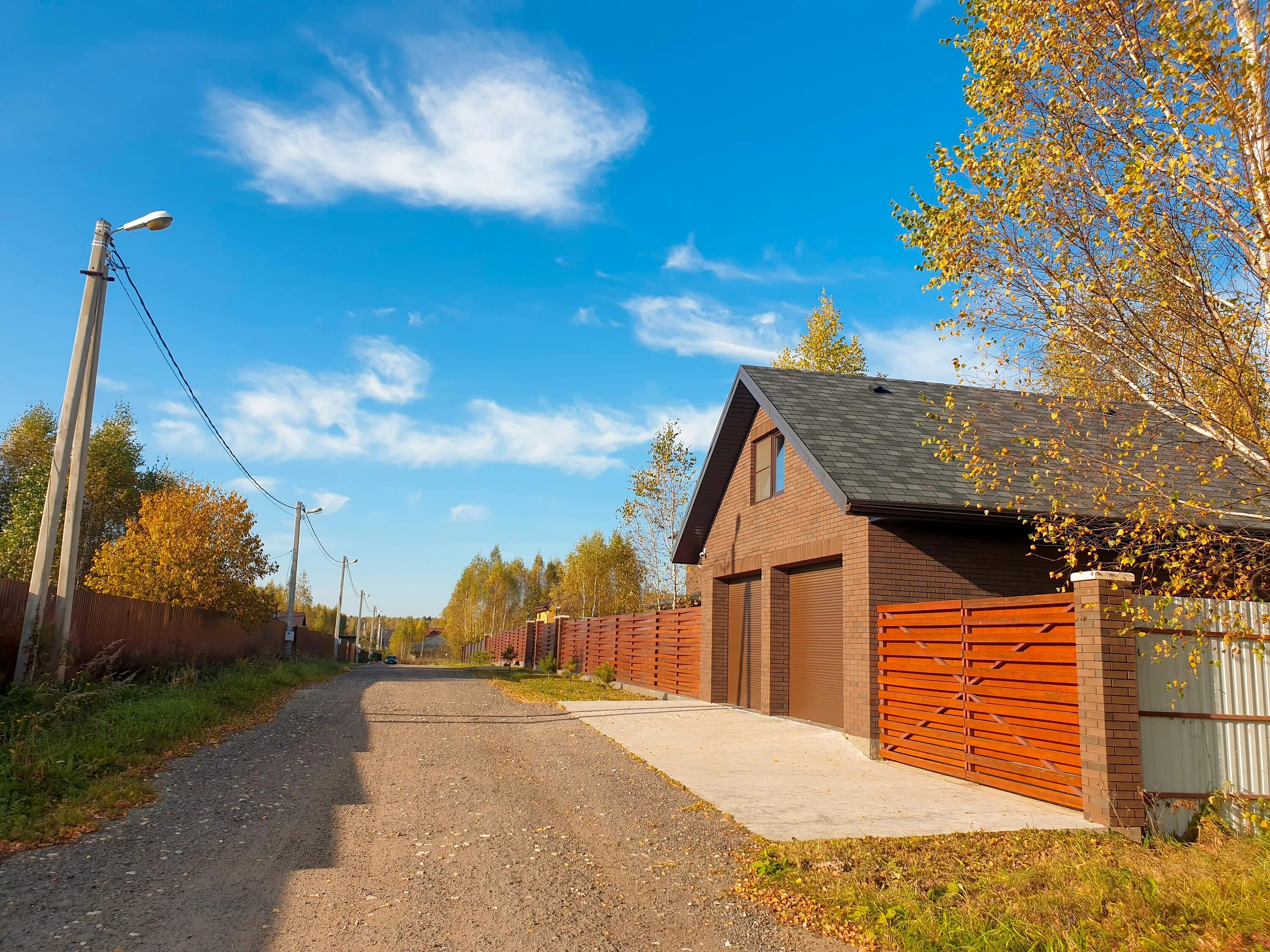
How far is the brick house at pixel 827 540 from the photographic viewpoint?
1145 cm

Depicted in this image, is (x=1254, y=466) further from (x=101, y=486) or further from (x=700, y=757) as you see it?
(x=101, y=486)

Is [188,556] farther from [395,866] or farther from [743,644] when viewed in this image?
[395,866]

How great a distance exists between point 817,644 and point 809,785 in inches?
194

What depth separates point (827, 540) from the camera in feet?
42.1

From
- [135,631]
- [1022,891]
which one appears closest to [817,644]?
[1022,891]

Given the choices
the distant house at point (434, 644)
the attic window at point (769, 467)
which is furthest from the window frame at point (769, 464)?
the distant house at point (434, 644)

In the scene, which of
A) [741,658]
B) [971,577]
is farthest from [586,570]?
[971,577]

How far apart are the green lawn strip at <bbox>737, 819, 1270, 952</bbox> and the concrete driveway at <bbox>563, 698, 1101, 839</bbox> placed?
0.58 m

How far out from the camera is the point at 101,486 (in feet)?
122

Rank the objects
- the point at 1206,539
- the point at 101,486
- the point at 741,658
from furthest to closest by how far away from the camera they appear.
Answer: the point at 101,486
the point at 741,658
the point at 1206,539

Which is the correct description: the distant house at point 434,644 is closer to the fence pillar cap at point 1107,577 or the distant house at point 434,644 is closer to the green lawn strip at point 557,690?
the green lawn strip at point 557,690

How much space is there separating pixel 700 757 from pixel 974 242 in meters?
7.09

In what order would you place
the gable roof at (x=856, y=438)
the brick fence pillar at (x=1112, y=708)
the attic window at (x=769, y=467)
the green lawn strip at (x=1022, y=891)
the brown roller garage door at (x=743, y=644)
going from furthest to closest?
1. the brown roller garage door at (x=743, y=644)
2. the attic window at (x=769, y=467)
3. the gable roof at (x=856, y=438)
4. the brick fence pillar at (x=1112, y=708)
5. the green lawn strip at (x=1022, y=891)

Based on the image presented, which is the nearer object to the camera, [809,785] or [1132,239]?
[1132,239]
